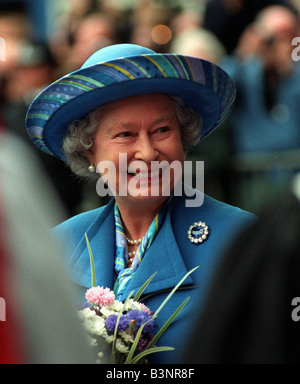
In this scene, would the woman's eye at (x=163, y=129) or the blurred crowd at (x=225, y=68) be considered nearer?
the woman's eye at (x=163, y=129)

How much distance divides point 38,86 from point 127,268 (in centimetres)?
263

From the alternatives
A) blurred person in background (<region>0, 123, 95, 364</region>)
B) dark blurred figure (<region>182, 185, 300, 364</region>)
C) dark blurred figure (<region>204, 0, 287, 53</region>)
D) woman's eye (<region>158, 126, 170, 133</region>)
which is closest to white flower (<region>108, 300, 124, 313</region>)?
woman's eye (<region>158, 126, 170, 133</region>)

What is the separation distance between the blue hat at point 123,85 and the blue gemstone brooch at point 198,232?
0.55 metres

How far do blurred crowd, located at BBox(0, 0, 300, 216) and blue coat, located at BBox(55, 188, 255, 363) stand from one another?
1.96 metres

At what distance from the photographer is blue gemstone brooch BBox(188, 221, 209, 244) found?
9.83 ft

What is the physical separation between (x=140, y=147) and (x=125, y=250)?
442 millimetres

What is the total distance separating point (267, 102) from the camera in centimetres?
549

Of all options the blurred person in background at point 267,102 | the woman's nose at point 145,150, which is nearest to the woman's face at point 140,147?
the woman's nose at point 145,150

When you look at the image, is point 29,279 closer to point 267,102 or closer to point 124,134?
point 124,134

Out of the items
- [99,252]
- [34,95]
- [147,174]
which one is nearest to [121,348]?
[99,252]

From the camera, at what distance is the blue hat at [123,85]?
2.94m

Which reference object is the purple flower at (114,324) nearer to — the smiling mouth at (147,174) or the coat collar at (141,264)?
the coat collar at (141,264)

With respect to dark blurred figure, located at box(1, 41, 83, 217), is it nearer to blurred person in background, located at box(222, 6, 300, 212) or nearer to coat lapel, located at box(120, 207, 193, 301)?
blurred person in background, located at box(222, 6, 300, 212)

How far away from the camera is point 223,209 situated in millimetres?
3104
